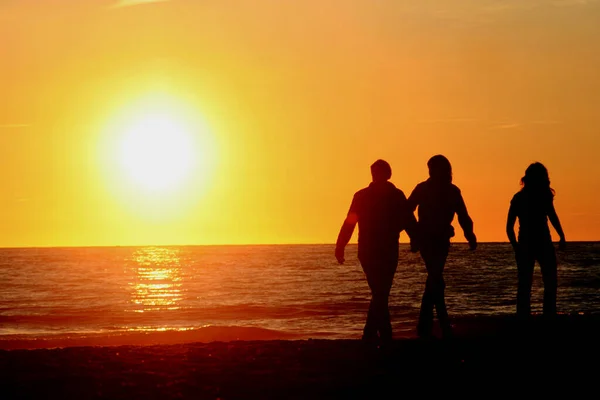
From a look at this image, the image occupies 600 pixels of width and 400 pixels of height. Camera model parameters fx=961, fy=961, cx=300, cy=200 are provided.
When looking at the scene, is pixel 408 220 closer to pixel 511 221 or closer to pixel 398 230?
pixel 398 230

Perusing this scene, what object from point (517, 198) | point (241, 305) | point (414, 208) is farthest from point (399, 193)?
point (241, 305)

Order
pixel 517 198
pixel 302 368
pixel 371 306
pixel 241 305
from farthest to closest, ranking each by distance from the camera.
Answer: pixel 241 305 → pixel 517 198 → pixel 371 306 → pixel 302 368

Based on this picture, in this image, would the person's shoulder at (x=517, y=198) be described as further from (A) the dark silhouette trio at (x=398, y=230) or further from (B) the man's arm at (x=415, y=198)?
(B) the man's arm at (x=415, y=198)

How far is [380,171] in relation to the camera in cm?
1157

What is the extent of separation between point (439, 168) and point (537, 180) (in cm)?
216

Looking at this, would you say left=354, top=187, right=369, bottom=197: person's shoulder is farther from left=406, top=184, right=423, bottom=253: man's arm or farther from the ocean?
the ocean

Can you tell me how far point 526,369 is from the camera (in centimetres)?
929

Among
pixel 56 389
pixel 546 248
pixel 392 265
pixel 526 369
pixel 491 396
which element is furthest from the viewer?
pixel 546 248

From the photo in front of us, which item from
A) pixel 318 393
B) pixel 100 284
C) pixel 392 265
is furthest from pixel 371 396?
pixel 100 284

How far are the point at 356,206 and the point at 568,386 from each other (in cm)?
400

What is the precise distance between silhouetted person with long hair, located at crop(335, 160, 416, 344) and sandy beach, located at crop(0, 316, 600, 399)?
51 centimetres

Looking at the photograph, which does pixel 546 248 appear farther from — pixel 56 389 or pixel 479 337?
pixel 56 389

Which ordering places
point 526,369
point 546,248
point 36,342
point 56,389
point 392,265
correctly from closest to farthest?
point 56,389 → point 526,369 → point 392,265 → point 546,248 → point 36,342

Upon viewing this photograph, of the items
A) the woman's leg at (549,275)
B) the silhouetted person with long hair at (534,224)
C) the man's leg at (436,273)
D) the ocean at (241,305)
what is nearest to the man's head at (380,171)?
the man's leg at (436,273)
